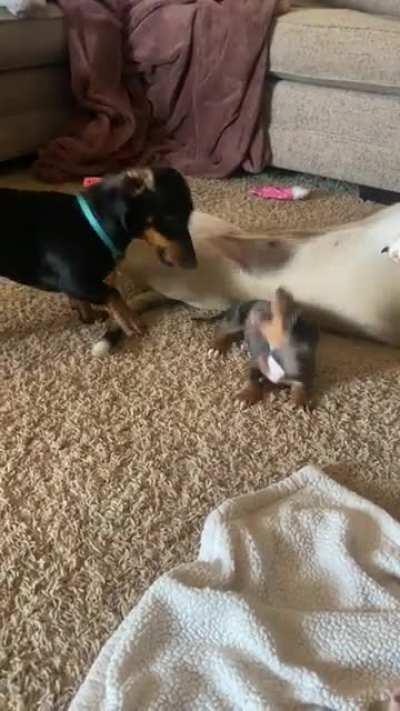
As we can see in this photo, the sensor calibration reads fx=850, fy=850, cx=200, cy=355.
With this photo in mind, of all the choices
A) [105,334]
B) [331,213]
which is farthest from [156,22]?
[105,334]

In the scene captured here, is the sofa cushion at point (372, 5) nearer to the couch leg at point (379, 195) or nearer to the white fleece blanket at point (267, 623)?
the couch leg at point (379, 195)

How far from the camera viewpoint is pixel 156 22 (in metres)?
2.64

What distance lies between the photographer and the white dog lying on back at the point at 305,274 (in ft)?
5.22

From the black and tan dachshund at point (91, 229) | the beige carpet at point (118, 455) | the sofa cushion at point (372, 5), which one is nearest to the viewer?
the beige carpet at point (118, 455)

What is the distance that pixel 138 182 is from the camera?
5.09ft

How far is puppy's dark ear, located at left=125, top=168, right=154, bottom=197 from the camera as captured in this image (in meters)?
1.54

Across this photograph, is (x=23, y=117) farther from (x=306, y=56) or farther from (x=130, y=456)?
(x=130, y=456)

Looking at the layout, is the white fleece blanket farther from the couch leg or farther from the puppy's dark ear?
the couch leg

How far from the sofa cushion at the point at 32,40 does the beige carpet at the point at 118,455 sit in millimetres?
955

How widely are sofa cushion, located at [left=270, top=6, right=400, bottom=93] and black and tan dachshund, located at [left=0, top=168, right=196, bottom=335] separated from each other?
3.38ft

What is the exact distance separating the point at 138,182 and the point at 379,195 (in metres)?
1.19

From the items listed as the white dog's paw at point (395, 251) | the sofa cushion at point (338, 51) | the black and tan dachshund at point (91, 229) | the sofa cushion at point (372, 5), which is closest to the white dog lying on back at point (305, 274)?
the white dog's paw at point (395, 251)

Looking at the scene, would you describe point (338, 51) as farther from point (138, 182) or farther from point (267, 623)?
point (267, 623)

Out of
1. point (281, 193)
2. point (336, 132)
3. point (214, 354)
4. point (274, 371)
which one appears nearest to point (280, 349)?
point (274, 371)
